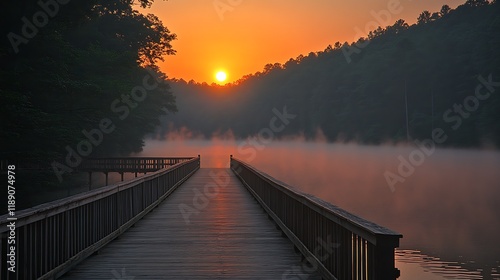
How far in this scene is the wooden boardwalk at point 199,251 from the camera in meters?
7.84

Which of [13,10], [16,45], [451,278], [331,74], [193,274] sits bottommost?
[451,278]

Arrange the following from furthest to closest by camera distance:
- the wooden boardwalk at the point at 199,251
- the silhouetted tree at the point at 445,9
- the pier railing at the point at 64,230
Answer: the silhouetted tree at the point at 445,9, the wooden boardwalk at the point at 199,251, the pier railing at the point at 64,230

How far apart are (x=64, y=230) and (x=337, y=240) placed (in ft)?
12.0

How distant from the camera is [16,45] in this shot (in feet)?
112

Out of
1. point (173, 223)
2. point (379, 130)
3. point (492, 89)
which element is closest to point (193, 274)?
point (173, 223)

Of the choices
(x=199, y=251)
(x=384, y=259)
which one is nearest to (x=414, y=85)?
(x=199, y=251)

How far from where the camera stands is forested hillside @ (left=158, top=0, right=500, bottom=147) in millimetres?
87250

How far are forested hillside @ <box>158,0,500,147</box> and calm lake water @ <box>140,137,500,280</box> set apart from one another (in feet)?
22.3

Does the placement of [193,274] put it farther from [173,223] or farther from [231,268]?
[173,223]

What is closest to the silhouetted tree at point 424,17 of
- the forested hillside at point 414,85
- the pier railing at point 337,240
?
the forested hillside at point 414,85

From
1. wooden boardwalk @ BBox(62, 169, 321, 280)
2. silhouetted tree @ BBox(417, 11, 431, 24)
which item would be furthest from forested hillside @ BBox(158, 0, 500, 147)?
wooden boardwalk @ BBox(62, 169, 321, 280)

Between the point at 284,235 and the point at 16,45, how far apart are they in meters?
28.4

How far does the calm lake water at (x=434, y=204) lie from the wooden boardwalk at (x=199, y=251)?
7477 millimetres

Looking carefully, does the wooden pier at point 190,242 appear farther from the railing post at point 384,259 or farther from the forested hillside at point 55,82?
the forested hillside at point 55,82
